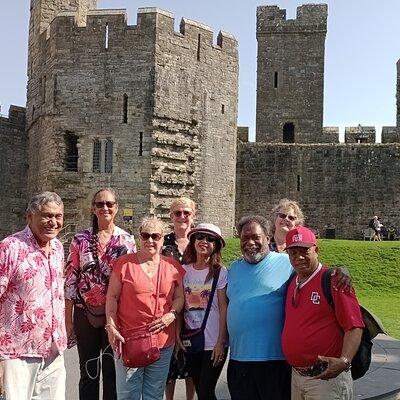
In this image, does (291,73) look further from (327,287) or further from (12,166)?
(327,287)

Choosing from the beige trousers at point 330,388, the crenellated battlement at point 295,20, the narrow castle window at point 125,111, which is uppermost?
the crenellated battlement at point 295,20

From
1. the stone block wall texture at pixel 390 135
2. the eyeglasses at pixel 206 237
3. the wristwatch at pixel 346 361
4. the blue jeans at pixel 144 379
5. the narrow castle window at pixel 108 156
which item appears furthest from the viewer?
the stone block wall texture at pixel 390 135

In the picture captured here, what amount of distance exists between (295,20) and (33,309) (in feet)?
96.7

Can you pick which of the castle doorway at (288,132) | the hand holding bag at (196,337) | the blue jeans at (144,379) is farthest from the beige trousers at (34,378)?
the castle doorway at (288,132)

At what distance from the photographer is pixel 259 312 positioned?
4406 mm

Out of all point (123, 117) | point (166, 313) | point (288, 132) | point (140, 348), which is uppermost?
point (288, 132)

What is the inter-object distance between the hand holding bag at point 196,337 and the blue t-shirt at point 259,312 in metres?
0.31

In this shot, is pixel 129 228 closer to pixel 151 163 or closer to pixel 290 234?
pixel 151 163

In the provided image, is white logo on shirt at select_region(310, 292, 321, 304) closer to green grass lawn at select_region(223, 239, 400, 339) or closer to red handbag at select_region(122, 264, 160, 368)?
red handbag at select_region(122, 264, 160, 368)

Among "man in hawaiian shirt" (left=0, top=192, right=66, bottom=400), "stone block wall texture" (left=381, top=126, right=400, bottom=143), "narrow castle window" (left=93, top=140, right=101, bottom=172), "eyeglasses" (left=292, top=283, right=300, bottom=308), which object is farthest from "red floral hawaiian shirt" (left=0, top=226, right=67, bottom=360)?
"stone block wall texture" (left=381, top=126, right=400, bottom=143)

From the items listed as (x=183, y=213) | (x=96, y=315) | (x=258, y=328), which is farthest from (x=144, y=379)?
(x=183, y=213)

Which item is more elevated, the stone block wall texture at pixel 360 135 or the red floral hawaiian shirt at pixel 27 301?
the stone block wall texture at pixel 360 135

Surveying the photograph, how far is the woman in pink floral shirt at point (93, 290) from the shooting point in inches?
202

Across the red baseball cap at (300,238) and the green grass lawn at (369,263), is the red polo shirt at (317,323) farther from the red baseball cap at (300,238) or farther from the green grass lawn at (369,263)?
the green grass lawn at (369,263)
